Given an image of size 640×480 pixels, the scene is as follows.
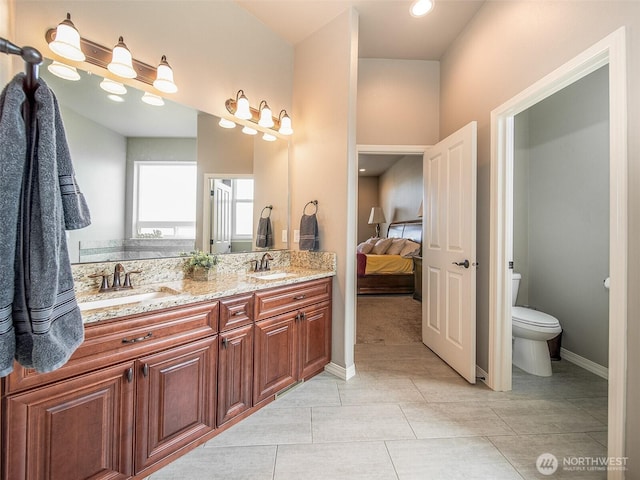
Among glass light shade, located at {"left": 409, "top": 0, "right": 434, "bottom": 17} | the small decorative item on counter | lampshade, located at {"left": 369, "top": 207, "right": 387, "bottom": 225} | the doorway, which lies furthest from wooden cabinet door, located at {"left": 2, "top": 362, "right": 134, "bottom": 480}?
lampshade, located at {"left": 369, "top": 207, "right": 387, "bottom": 225}

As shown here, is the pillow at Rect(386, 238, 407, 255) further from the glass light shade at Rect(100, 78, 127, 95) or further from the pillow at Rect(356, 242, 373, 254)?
the glass light shade at Rect(100, 78, 127, 95)

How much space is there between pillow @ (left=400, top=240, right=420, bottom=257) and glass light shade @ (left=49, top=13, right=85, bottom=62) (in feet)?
16.1

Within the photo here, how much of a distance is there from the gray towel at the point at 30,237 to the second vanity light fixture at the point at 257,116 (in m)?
1.47

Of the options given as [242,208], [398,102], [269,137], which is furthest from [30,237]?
[398,102]

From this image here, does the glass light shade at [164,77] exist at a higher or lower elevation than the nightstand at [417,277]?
higher

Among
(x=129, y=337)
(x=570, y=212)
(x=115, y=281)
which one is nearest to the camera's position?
(x=129, y=337)

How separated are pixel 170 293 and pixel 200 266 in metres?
0.30

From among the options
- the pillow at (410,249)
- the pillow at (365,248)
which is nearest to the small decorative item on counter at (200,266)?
the pillow at (410,249)

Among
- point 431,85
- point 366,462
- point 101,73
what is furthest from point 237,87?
point 366,462

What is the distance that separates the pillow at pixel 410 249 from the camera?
16.8 feet

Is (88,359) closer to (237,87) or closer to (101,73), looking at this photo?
(101,73)

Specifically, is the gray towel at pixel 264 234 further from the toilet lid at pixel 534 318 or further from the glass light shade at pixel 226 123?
the toilet lid at pixel 534 318

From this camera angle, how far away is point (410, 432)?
1578 mm

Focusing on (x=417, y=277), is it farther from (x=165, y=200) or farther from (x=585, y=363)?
(x=165, y=200)
